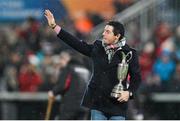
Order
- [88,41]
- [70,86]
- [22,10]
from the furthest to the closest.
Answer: [22,10], [88,41], [70,86]

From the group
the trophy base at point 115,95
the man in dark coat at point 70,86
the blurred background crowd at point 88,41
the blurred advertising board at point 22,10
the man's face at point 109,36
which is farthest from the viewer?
the blurred advertising board at point 22,10

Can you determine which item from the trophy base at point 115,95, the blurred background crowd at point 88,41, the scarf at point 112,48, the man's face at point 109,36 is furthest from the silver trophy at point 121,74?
the blurred background crowd at point 88,41

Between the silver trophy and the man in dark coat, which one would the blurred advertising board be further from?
the silver trophy

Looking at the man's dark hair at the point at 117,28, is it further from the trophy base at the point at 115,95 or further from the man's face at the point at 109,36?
the trophy base at the point at 115,95

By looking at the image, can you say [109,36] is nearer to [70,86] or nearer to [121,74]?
[121,74]

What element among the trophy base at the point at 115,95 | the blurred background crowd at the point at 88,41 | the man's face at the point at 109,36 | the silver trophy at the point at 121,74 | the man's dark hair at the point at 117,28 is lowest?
the trophy base at the point at 115,95

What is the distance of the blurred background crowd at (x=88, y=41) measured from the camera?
57.6 ft

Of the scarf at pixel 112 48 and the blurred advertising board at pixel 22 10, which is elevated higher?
the blurred advertising board at pixel 22 10

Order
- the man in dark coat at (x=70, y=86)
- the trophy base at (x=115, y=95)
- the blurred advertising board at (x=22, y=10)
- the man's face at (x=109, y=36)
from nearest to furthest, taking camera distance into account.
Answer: the trophy base at (x=115, y=95)
the man's face at (x=109, y=36)
the man in dark coat at (x=70, y=86)
the blurred advertising board at (x=22, y=10)

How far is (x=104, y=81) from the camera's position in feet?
34.4

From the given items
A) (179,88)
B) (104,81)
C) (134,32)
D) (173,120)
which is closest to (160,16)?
(134,32)

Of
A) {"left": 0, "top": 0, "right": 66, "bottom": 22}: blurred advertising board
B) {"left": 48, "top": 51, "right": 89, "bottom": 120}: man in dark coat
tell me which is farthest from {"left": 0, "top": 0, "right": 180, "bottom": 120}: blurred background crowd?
{"left": 48, "top": 51, "right": 89, "bottom": 120}: man in dark coat

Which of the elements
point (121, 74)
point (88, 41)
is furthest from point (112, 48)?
point (88, 41)

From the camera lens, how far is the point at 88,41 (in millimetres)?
18016
